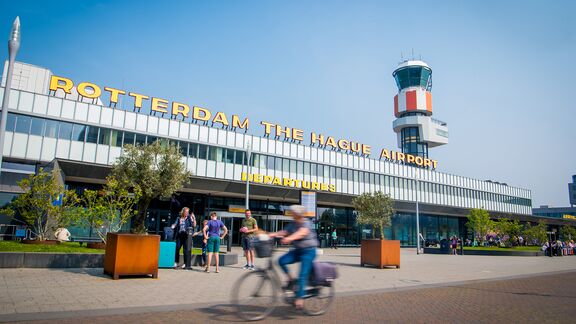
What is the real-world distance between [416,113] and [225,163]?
169 feet

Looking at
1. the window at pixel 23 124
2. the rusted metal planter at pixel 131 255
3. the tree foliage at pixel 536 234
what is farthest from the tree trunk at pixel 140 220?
the tree foliage at pixel 536 234

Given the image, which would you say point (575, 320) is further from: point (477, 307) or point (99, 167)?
point (99, 167)

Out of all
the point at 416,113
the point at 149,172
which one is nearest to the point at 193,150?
the point at 149,172

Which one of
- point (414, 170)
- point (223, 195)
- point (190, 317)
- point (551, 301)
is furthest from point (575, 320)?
point (414, 170)

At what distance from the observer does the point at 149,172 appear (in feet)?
47.3

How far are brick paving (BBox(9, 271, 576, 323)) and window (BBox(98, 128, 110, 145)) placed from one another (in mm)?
25695

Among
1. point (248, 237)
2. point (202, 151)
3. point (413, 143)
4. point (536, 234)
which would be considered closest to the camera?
point (248, 237)

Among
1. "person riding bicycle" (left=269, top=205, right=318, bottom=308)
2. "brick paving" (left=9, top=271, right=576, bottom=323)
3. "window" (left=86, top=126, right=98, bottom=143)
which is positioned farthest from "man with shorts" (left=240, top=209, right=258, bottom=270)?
"window" (left=86, top=126, right=98, bottom=143)

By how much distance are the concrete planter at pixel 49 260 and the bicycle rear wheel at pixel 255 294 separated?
765 cm

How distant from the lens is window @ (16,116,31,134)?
26078 millimetres

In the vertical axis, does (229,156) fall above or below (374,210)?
above

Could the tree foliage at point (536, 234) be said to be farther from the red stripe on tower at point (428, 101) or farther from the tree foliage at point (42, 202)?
the tree foliage at point (42, 202)

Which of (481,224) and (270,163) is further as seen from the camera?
(481,224)

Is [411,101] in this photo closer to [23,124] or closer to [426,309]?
[23,124]
